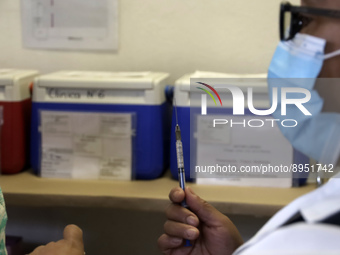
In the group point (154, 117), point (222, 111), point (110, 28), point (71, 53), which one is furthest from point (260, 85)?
point (71, 53)

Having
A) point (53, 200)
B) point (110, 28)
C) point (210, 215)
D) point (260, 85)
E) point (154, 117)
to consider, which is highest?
point (110, 28)

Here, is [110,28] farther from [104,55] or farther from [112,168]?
[112,168]

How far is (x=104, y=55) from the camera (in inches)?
67.1

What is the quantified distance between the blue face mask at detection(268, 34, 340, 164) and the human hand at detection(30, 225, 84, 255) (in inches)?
23.8

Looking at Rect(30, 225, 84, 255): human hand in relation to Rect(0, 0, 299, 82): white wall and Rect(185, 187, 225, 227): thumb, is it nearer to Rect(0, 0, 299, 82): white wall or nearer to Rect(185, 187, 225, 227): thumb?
Rect(185, 187, 225, 227): thumb

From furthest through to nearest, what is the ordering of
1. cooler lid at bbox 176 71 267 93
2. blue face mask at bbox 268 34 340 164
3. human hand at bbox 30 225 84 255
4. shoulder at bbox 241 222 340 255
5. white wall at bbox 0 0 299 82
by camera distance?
white wall at bbox 0 0 299 82 → cooler lid at bbox 176 71 267 93 → blue face mask at bbox 268 34 340 164 → human hand at bbox 30 225 84 255 → shoulder at bbox 241 222 340 255

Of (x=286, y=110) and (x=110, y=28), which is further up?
(x=110, y=28)

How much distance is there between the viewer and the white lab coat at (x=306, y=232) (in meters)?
0.48

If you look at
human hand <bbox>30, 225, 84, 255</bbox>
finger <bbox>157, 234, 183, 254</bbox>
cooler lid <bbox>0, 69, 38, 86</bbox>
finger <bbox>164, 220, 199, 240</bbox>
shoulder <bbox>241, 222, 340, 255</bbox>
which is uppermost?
cooler lid <bbox>0, 69, 38, 86</bbox>

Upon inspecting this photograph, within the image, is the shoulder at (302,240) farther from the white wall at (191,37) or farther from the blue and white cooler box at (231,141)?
the white wall at (191,37)

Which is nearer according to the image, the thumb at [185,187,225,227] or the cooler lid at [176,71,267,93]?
the thumb at [185,187,225,227]

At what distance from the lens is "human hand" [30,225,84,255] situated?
35.1 inches

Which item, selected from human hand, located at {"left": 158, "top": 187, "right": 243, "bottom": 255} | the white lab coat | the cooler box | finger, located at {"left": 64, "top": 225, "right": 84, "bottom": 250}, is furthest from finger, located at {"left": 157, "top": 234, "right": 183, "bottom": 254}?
the cooler box

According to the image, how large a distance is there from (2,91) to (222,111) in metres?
0.73
